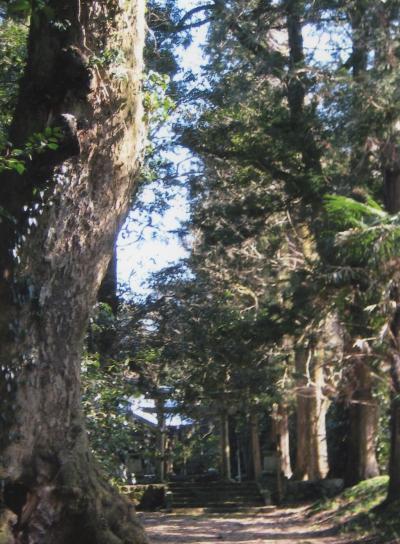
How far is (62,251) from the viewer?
633 centimetres

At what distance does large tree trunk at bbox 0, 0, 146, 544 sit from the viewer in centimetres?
595

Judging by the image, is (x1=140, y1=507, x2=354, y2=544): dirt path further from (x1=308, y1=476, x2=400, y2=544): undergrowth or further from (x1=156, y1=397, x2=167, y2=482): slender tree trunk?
(x1=156, y1=397, x2=167, y2=482): slender tree trunk

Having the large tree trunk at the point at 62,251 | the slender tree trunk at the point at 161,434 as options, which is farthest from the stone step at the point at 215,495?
the large tree trunk at the point at 62,251

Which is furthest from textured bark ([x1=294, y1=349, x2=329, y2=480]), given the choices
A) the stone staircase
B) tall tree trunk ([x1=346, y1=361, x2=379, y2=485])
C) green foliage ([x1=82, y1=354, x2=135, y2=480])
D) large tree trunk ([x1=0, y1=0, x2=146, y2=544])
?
large tree trunk ([x1=0, y1=0, x2=146, y2=544])

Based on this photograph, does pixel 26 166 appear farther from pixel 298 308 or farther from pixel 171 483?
pixel 171 483

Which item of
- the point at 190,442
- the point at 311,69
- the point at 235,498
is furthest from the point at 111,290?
the point at 190,442

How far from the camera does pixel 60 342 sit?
20.4ft

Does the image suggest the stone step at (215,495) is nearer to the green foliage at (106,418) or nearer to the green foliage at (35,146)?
the green foliage at (106,418)

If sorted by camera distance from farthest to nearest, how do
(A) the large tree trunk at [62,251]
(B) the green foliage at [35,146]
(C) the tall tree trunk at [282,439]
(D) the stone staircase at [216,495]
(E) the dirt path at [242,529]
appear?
(C) the tall tree trunk at [282,439]
(D) the stone staircase at [216,495]
(E) the dirt path at [242,529]
(A) the large tree trunk at [62,251]
(B) the green foliage at [35,146]

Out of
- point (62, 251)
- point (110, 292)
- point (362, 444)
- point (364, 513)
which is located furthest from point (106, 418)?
point (362, 444)

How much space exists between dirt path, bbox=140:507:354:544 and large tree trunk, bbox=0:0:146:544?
6297 mm

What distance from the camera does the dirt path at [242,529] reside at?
48.8 ft

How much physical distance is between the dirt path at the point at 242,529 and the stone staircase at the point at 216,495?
6.28ft

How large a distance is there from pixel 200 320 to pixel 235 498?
8834mm
